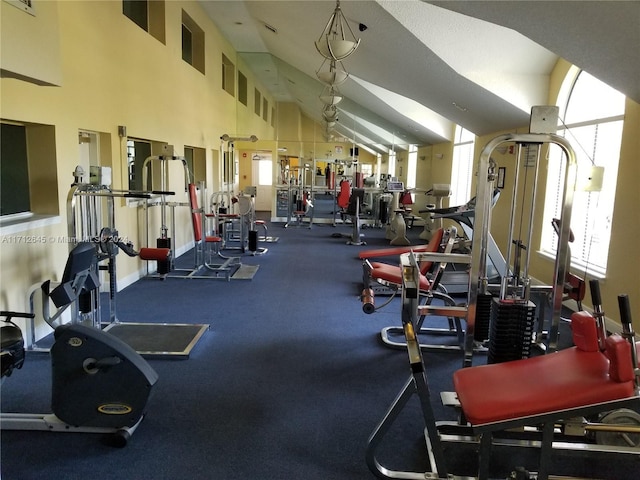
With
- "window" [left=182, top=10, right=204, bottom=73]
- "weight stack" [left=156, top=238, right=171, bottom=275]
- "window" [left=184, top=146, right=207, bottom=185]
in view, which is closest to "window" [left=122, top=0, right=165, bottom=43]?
"window" [left=182, top=10, right=204, bottom=73]

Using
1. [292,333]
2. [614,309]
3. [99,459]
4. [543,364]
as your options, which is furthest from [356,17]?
[99,459]

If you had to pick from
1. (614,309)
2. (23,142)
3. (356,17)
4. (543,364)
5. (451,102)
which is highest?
(356,17)

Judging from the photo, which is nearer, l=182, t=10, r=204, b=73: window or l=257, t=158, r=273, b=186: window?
l=182, t=10, r=204, b=73: window

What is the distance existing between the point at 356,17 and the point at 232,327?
3.35 metres

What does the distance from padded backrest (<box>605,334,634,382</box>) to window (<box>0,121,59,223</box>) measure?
145 inches

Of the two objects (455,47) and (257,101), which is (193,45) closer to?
(455,47)

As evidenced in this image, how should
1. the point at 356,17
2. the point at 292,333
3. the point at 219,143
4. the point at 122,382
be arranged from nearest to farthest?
the point at 122,382 < the point at 292,333 < the point at 356,17 < the point at 219,143

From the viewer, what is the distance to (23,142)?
11.6ft

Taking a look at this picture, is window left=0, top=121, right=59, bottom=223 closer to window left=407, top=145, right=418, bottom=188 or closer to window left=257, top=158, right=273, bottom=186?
window left=257, top=158, right=273, bottom=186

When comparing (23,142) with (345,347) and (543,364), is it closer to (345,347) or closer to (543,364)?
(345,347)

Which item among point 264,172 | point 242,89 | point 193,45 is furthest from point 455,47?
point 264,172

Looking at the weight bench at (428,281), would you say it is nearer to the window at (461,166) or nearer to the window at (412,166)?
the window at (461,166)

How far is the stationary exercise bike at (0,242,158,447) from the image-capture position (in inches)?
85.0

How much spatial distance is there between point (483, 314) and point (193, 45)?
7151mm
